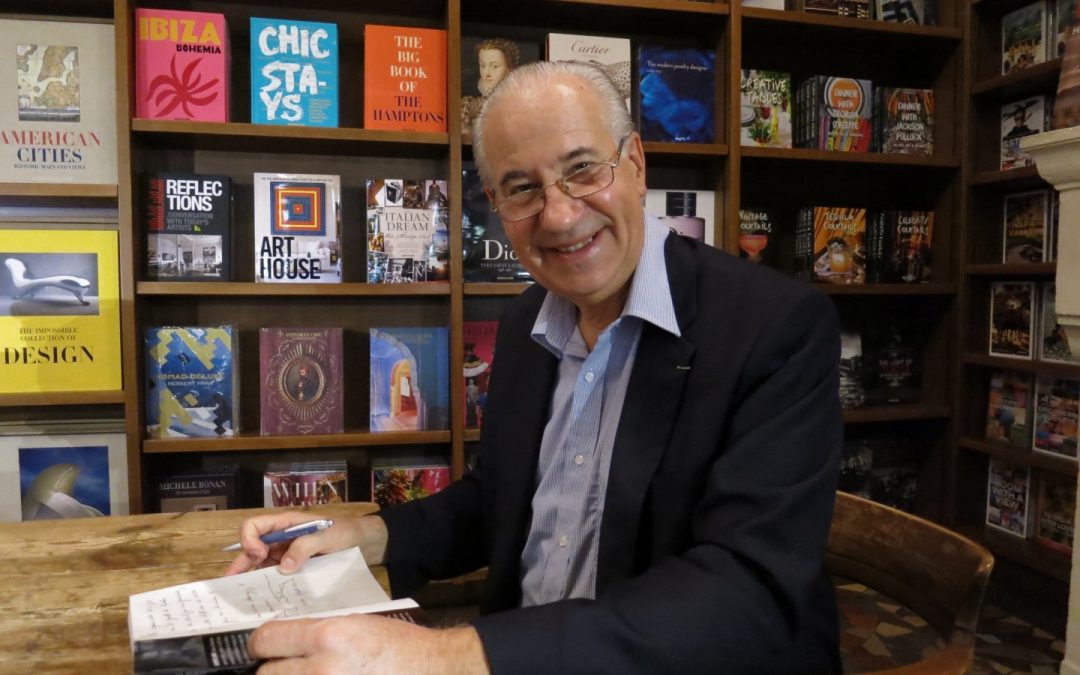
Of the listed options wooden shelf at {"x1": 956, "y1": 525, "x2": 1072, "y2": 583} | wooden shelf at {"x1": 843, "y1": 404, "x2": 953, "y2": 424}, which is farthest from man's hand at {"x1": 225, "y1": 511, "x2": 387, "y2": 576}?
wooden shelf at {"x1": 956, "y1": 525, "x2": 1072, "y2": 583}

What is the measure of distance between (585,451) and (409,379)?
130cm

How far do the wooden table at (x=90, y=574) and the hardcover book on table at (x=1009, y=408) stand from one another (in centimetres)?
230

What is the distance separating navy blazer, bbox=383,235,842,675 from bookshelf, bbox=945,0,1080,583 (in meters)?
1.88

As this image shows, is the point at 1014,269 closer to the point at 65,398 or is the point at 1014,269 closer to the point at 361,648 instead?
the point at 361,648

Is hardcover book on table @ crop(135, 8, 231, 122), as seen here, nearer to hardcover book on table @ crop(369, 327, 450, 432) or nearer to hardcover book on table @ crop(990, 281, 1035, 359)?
hardcover book on table @ crop(369, 327, 450, 432)

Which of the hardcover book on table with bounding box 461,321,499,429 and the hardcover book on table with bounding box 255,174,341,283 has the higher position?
the hardcover book on table with bounding box 255,174,341,283

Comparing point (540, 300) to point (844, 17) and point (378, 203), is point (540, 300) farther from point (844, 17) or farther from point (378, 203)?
point (844, 17)

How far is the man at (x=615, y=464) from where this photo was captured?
0.72 m

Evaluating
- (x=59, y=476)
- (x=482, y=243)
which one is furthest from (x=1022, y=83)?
(x=59, y=476)

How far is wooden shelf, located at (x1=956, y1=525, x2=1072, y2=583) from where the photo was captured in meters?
2.29

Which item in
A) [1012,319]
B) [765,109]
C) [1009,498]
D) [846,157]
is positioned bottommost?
[1009,498]

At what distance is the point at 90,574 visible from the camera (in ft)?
3.40

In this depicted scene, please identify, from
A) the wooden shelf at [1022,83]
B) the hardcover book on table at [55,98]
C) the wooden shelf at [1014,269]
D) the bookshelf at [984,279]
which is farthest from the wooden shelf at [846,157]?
the hardcover book on table at [55,98]

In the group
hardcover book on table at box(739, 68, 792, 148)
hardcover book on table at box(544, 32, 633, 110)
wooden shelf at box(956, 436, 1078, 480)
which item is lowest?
wooden shelf at box(956, 436, 1078, 480)
